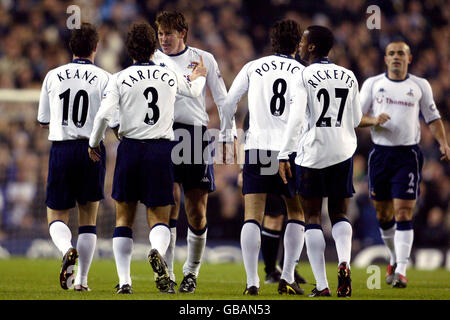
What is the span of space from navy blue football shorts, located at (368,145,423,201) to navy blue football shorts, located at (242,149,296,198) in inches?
99.9

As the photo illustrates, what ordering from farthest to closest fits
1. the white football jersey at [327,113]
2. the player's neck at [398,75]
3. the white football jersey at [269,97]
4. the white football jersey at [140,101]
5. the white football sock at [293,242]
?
the player's neck at [398,75], the white football sock at [293,242], the white football jersey at [269,97], the white football jersey at [327,113], the white football jersey at [140,101]

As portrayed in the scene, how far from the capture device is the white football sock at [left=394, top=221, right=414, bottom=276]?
983 centimetres

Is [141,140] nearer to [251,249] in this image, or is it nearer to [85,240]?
[85,240]

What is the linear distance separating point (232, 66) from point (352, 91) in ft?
37.2

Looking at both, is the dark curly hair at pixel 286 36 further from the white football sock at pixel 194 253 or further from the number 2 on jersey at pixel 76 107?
the white football sock at pixel 194 253

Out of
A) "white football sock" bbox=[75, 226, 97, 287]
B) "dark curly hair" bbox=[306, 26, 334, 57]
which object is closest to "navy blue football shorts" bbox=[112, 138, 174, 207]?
"white football sock" bbox=[75, 226, 97, 287]

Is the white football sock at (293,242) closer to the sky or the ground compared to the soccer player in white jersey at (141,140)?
closer to the ground

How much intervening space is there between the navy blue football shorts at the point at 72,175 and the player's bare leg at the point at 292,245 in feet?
6.24

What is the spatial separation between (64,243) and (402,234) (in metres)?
→ 4.13

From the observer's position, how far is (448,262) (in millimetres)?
14406

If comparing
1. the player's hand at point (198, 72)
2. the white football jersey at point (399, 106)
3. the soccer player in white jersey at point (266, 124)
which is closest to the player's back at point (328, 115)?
the soccer player in white jersey at point (266, 124)

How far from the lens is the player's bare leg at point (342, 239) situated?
747cm

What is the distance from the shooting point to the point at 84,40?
813 centimetres
